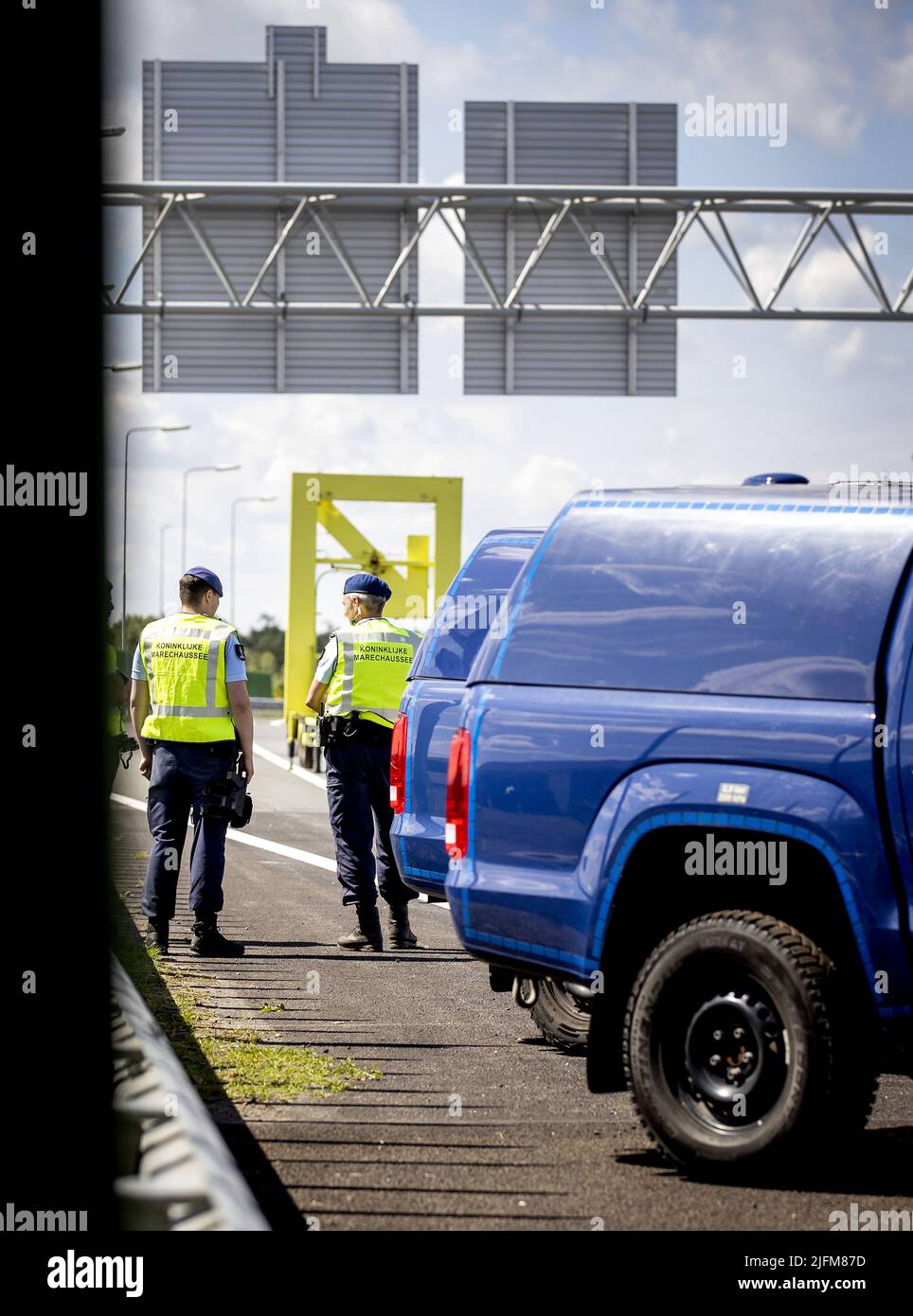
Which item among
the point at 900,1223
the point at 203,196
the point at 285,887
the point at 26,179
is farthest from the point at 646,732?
the point at 203,196

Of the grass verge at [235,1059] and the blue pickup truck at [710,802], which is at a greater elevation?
the blue pickup truck at [710,802]

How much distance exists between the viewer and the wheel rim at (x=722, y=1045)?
5766 millimetres

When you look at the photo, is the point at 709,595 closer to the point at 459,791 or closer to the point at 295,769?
the point at 459,791

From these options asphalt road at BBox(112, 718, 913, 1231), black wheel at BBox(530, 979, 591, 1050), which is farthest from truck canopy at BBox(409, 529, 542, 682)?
black wheel at BBox(530, 979, 591, 1050)

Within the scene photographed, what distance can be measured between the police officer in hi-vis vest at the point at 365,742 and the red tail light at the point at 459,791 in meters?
4.61

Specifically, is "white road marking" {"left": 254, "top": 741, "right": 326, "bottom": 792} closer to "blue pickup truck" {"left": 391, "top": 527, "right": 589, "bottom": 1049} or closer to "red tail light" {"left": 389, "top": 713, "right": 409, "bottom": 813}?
"red tail light" {"left": 389, "top": 713, "right": 409, "bottom": 813}

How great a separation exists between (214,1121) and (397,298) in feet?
61.5

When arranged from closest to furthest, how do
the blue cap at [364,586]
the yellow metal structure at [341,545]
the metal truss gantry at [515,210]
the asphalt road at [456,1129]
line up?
1. the asphalt road at [456,1129]
2. the blue cap at [364,586]
3. the metal truss gantry at [515,210]
4. the yellow metal structure at [341,545]

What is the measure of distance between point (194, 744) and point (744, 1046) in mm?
5098

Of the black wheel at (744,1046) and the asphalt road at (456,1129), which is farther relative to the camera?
the black wheel at (744,1046)

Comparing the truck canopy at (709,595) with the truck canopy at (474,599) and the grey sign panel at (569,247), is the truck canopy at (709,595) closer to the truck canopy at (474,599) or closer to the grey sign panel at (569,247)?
the truck canopy at (474,599)

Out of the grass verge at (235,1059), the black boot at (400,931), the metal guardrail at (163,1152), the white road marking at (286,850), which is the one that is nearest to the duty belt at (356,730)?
the black boot at (400,931)

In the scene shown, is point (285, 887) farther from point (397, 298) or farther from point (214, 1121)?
point (397, 298)

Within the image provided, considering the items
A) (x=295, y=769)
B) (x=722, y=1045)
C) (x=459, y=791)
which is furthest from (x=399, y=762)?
(x=295, y=769)
